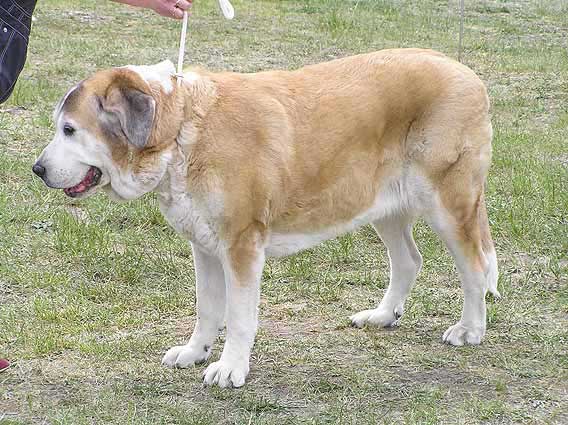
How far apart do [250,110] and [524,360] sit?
73.0 inches

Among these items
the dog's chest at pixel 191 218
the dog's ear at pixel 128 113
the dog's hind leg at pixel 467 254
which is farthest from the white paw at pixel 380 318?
the dog's ear at pixel 128 113

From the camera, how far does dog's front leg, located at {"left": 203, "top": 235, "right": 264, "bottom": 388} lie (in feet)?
15.1

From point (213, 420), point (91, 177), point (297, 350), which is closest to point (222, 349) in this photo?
point (297, 350)

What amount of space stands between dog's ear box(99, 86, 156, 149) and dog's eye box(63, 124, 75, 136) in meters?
0.13

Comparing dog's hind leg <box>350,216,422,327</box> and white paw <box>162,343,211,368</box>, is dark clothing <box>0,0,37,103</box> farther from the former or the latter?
dog's hind leg <box>350,216,422,327</box>

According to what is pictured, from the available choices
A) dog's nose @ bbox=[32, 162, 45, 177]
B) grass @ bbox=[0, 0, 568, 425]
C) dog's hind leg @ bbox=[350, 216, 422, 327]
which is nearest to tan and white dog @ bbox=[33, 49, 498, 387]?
dog's nose @ bbox=[32, 162, 45, 177]

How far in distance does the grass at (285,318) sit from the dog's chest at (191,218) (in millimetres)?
721

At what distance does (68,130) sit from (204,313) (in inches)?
45.4

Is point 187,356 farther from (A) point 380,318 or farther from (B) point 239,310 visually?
(A) point 380,318

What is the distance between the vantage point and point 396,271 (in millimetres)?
5469

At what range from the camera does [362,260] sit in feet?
21.2

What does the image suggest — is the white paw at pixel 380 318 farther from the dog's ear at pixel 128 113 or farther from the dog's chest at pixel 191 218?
the dog's ear at pixel 128 113

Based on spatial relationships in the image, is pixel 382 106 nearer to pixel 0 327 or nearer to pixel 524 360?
pixel 524 360

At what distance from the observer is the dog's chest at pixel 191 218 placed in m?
4.52
